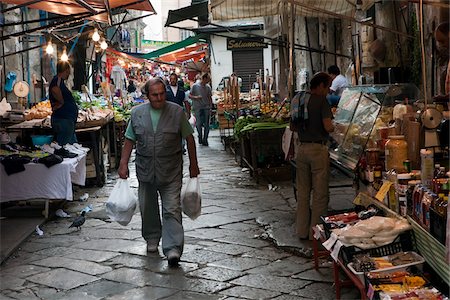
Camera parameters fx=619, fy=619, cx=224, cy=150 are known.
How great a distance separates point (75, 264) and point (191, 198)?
1.28 m

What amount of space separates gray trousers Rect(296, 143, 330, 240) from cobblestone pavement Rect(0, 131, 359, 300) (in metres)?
0.26

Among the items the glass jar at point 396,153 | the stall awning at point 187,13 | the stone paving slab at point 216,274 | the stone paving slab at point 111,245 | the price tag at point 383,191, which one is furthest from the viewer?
the stall awning at point 187,13

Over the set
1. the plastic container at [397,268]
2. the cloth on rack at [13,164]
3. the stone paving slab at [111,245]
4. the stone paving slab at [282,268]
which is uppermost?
the cloth on rack at [13,164]

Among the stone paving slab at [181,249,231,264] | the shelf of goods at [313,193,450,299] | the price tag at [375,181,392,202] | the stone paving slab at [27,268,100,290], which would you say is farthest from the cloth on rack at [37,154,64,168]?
the price tag at [375,181,392,202]

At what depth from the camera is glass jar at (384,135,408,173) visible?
Answer: 16.0 ft

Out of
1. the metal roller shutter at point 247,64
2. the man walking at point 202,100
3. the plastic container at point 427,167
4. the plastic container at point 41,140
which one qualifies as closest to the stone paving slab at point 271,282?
the plastic container at point 427,167

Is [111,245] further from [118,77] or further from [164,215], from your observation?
[118,77]

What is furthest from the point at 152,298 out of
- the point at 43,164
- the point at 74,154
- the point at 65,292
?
the point at 74,154

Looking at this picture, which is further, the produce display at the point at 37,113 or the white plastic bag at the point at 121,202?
the produce display at the point at 37,113

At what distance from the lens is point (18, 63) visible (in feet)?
44.0


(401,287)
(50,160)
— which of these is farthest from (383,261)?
(50,160)

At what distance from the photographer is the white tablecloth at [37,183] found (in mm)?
7520

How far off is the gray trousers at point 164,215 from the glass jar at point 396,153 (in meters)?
2.08

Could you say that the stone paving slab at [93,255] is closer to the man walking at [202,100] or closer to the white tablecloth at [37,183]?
the white tablecloth at [37,183]
